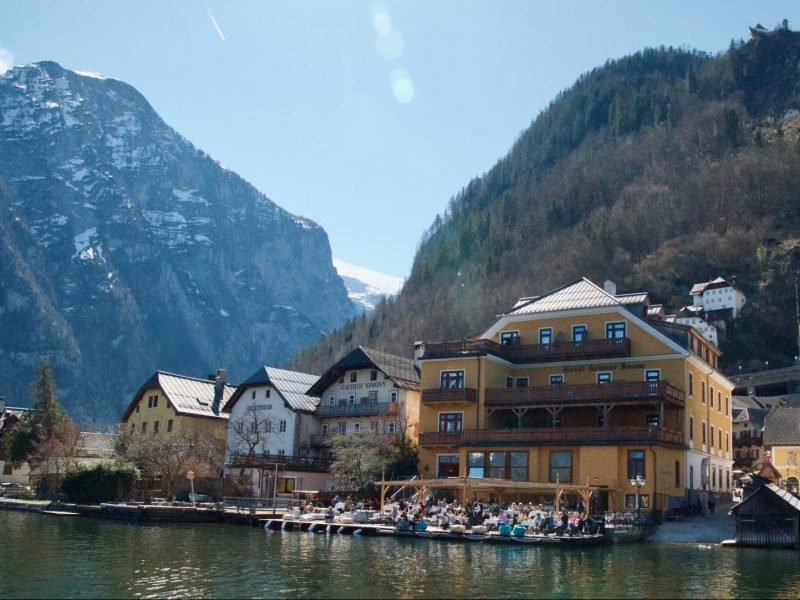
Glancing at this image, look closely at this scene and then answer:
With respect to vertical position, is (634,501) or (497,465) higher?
(497,465)

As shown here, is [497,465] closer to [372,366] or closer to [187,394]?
[372,366]

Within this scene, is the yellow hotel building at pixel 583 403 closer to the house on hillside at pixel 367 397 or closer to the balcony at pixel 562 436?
the balcony at pixel 562 436

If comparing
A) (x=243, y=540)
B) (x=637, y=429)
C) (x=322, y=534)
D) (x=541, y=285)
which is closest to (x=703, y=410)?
(x=637, y=429)

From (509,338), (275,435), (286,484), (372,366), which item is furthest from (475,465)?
(275,435)

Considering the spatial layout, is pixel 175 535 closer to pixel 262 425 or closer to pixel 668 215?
pixel 262 425

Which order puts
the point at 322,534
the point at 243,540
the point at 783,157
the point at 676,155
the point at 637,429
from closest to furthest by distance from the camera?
the point at 243,540 → the point at 322,534 → the point at 637,429 → the point at 783,157 → the point at 676,155

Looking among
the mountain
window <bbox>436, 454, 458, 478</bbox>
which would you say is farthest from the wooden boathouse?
the mountain

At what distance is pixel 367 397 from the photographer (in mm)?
70000

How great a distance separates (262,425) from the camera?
71750 mm

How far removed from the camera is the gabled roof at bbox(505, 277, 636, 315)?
188 ft

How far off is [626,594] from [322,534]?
2368 cm

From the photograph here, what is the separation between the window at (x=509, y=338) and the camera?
196 ft

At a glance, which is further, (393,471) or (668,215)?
(668,215)

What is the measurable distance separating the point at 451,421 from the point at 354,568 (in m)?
29.0
